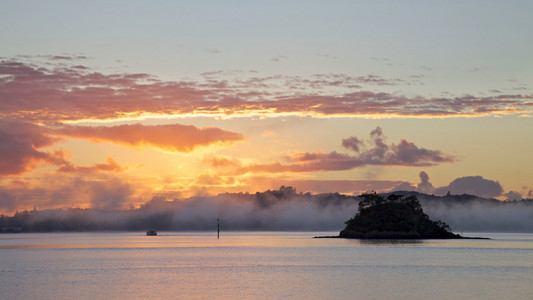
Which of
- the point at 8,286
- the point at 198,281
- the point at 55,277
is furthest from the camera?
the point at 55,277

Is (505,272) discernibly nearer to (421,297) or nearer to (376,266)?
(376,266)

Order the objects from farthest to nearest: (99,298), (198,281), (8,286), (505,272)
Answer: (505,272) < (198,281) < (8,286) < (99,298)

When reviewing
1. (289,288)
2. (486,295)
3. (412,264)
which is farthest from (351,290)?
(412,264)

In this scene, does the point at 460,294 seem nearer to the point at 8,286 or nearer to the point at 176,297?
the point at 176,297

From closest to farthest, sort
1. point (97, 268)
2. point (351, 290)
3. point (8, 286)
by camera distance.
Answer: point (351, 290) < point (8, 286) < point (97, 268)

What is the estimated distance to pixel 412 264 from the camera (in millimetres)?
134625

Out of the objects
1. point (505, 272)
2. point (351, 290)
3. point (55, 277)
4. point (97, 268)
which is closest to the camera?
point (351, 290)

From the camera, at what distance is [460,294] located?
78.9 metres

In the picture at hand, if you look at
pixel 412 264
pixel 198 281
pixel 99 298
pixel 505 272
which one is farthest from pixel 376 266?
pixel 99 298

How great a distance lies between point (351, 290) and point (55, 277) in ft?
164

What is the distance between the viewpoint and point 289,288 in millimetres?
85875

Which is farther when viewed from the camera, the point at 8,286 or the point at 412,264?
the point at 412,264

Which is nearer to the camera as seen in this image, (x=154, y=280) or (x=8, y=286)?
(x=8, y=286)

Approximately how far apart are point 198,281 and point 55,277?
25401 millimetres
